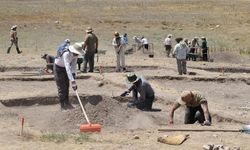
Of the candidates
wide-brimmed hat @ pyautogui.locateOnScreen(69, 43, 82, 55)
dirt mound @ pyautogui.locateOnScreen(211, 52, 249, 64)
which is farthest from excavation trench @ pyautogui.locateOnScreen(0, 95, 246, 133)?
dirt mound @ pyautogui.locateOnScreen(211, 52, 249, 64)

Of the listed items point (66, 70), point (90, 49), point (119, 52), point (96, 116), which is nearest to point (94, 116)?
point (96, 116)

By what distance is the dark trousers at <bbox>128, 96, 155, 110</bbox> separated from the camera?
1529 cm

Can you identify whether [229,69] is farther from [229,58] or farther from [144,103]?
[144,103]

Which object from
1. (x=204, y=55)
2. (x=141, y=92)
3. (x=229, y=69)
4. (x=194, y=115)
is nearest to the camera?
(x=194, y=115)

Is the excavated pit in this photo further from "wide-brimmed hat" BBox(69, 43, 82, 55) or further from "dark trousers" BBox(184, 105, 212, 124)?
"wide-brimmed hat" BBox(69, 43, 82, 55)

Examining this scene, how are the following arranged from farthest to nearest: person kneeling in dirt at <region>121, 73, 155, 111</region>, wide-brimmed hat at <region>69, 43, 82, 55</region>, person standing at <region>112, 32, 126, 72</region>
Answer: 1. person standing at <region>112, 32, 126, 72</region>
2. person kneeling in dirt at <region>121, 73, 155, 111</region>
3. wide-brimmed hat at <region>69, 43, 82, 55</region>

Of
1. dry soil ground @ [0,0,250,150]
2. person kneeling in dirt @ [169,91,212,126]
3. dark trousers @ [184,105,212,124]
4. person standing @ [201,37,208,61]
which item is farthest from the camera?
person standing @ [201,37,208,61]

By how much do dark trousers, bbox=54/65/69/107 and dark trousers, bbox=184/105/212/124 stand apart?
3.24 meters

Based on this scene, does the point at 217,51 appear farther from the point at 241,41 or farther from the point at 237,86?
the point at 237,86

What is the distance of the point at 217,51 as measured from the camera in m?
33.0

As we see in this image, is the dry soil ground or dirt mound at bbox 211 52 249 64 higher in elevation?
the dry soil ground

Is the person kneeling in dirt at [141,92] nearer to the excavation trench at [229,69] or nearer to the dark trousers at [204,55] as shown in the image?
the excavation trench at [229,69]

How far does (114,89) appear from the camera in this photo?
18078 mm

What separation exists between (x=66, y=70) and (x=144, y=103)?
2.35 metres
